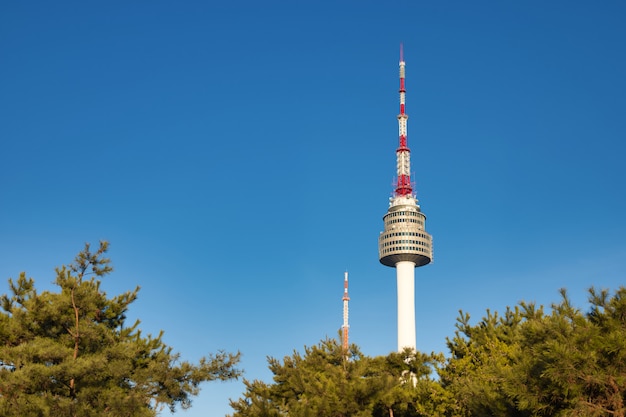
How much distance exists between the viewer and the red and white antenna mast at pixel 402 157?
11406 centimetres

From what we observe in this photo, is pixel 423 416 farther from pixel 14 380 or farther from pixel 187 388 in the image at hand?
pixel 14 380

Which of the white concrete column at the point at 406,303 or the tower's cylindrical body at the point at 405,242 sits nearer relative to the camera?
the white concrete column at the point at 406,303

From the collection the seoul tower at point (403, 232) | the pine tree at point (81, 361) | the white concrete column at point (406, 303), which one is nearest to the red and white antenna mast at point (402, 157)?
the seoul tower at point (403, 232)

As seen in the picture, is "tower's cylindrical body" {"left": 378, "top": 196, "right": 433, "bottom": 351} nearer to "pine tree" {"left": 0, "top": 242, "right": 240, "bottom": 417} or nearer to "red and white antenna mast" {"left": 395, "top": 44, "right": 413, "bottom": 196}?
"red and white antenna mast" {"left": 395, "top": 44, "right": 413, "bottom": 196}

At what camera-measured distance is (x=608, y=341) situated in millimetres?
17859

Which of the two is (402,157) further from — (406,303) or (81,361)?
(81,361)

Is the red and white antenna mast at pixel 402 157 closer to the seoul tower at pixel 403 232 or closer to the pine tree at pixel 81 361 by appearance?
the seoul tower at pixel 403 232

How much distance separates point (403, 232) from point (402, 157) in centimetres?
1226

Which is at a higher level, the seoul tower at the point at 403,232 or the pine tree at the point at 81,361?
the seoul tower at the point at 403,232

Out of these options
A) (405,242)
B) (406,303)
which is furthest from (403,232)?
(406,303)

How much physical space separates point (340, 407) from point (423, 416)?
920cm

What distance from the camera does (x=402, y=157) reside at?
114062mm

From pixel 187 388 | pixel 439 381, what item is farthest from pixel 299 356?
pixel 187 388

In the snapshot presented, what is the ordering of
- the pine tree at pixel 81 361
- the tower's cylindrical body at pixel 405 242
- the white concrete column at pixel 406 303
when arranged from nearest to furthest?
1. the pine tree at pixel 81 361
2. the white concrete column at pixel 406 303
3. the tower's cylindrical body at pixel 405 242
